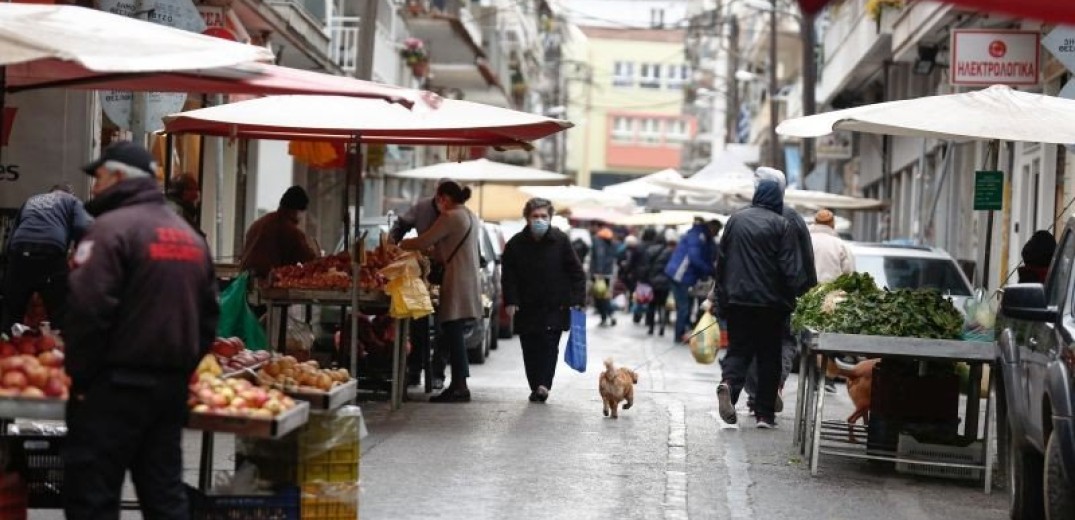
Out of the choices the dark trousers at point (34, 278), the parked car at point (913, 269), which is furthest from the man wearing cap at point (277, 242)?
the parked car at point (913, 269)

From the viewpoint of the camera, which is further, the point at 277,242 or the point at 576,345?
the point at 576,345

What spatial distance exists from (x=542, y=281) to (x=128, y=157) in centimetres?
885

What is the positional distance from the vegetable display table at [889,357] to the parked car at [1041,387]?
0.28m

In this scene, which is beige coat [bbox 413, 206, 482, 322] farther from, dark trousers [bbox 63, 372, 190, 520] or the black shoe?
dark trousers [bbox 63, 372, 190, 520]

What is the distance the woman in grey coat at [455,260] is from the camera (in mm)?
15664

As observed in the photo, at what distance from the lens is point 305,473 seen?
27.0 ft

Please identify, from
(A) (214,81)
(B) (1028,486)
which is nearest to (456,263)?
(B) (1028,486)

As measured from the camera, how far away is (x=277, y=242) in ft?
52.9

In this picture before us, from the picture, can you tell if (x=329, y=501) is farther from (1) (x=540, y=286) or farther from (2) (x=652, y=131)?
(2) (x=652, y=131)

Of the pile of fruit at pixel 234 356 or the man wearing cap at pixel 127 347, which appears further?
the pile of fruit at pixel 234 356

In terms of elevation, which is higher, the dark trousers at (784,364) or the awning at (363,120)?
the awning at (363,120)

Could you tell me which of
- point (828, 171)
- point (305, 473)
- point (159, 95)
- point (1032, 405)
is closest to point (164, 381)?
point (305, 473)

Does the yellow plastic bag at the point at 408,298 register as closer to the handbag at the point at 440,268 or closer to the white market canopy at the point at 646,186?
the handbag at the point at 440,268

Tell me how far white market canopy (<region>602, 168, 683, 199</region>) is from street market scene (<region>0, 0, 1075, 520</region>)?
4329mm
